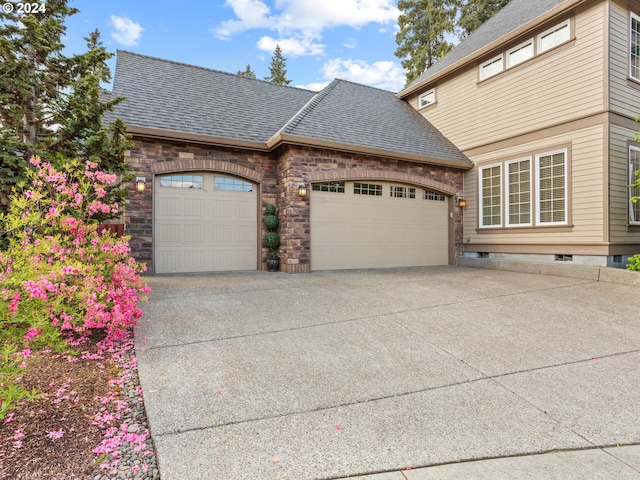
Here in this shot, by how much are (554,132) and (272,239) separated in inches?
284

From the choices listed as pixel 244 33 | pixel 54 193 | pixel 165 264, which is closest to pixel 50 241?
pixel 54 193

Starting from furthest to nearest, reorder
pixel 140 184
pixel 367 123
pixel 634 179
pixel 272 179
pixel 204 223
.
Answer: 1. pixel 367 123
2. pixel 272 179
3. pixel 204 223
4. pixel 634 179
5. pixel 140 184

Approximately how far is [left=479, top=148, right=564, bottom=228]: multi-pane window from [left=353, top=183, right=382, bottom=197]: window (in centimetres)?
316

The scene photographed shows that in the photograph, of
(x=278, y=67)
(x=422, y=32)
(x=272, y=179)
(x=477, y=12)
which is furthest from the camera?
(x=278, y=67)

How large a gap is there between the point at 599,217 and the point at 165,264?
9.57 metres

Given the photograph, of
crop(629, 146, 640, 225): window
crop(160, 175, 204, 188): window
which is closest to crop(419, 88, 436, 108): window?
crop(629, 146, 640, 225): window

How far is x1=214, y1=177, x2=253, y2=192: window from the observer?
8.33 metres

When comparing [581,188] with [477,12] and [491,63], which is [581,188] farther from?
[477,12]

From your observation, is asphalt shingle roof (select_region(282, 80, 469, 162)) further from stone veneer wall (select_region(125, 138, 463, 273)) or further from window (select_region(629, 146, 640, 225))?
window (select_region(629, 146, 640, 225))

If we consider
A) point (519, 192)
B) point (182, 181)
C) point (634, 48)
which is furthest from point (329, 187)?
point (634, 48)

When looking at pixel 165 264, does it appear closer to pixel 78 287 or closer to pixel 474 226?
pixel 78 287

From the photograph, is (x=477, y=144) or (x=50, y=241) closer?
(x=50, y=241)

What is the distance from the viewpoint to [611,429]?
2096 millimetres

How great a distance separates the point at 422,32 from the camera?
75.0 ft
